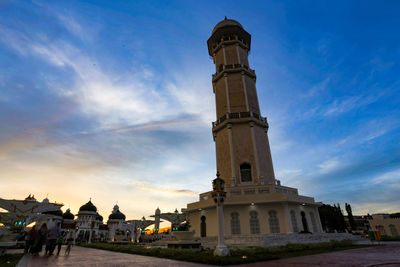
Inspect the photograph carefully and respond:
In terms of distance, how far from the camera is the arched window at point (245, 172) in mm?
25669

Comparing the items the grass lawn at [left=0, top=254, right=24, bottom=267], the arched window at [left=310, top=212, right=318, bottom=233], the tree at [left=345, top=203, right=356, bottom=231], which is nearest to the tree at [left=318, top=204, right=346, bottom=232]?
the tree at [left=345, top=203, right=356, bottom=231]

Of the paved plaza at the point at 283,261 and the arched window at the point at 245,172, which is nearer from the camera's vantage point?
the paved plaza at the point at 283,261

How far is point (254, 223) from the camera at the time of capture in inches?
837

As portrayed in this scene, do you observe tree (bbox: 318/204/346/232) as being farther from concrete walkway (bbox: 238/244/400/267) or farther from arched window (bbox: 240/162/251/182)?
concrete walkway (bbox: 238/244/400/267)

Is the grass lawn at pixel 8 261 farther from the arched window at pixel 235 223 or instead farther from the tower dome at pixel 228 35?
the tower dome at pixel 228 35

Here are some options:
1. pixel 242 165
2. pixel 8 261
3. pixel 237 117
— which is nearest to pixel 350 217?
pixel 242 165

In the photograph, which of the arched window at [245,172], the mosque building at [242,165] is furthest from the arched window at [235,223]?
the arched window at [245,172]

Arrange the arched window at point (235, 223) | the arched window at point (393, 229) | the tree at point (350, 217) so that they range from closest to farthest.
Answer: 1. the arched window at point (235, 223)
2. the arched window at point (393, 229)
3. the tree at point (350, 217)

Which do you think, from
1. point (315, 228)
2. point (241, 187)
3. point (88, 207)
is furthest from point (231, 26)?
point (88, 207)

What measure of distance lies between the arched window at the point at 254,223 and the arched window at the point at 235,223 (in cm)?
132

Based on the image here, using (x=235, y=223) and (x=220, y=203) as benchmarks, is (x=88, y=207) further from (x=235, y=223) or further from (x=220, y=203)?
(x=220, y=203)

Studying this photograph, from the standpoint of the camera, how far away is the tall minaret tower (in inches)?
1022

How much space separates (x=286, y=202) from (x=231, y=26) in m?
27.9

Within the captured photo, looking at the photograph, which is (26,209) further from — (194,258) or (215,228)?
(194,258)
